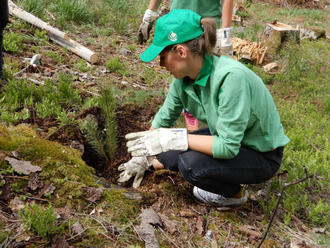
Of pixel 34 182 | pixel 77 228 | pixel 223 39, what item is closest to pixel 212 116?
pixel 223 39

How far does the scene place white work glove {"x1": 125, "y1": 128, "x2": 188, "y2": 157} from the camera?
→ 7.45ft

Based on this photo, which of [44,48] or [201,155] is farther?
[44,48]

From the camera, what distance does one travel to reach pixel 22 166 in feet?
6.91

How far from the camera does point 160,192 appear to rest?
98.4 inches

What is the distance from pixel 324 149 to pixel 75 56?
3.77m

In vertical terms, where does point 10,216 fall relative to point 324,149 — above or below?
above

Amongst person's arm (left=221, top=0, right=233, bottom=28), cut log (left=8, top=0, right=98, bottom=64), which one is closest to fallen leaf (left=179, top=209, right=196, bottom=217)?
person's arm (left=221, top=0, right=233, bottom=28)

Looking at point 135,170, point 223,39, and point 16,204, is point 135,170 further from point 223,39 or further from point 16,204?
point 223,39

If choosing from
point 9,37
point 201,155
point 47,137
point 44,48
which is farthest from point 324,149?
point 9,37

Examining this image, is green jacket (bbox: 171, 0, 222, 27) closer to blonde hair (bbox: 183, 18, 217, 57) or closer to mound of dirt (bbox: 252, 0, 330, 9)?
blonde hair (bbox: 183, 18, 217, 57)

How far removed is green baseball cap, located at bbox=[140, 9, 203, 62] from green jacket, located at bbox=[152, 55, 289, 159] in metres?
0.24

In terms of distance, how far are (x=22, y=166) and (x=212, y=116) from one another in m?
1.33

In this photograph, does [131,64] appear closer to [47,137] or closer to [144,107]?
[144,107]

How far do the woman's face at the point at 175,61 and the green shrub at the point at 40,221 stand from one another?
1138 millimetres
